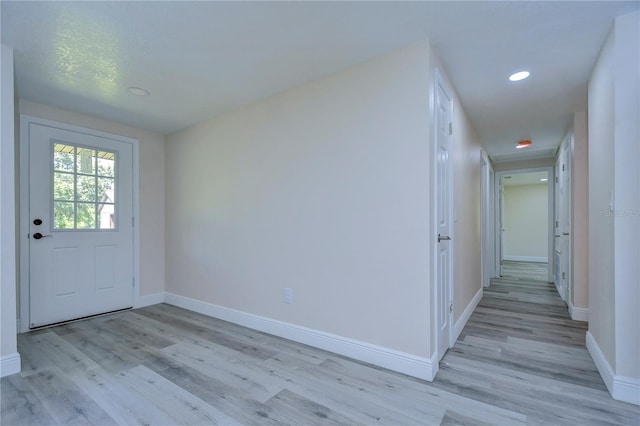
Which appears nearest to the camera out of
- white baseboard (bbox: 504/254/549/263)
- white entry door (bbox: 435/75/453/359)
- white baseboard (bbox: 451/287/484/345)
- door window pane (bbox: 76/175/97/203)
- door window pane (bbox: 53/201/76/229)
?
white entry door (bbox: 435/75/453/359)

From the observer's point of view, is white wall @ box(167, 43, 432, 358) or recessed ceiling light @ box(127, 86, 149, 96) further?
recessed ceiling light @ box(127, 86, 149, 96)

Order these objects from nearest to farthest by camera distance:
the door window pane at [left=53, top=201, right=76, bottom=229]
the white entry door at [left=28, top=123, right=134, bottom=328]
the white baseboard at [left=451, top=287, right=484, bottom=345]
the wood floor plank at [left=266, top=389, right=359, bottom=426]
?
the wood floor plank at [left=266, top=389, right=359, bottom=426]
the white baseboard at [left=451, top=287, right=484, bottom=345]
the white entry door at [left=28, top=123, right=134, bottom=328]
the door window pane at [left=53, top=201, right=76, bottom=229]

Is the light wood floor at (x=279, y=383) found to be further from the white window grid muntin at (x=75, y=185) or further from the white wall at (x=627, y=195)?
the white window grid muntin at (x=75, y=185)

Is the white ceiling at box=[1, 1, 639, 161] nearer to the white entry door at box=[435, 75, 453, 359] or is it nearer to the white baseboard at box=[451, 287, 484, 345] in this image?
the white entry door at box=[435, 75, 453, 359]

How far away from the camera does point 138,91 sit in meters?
2.77

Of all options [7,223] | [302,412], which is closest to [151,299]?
[7,223]

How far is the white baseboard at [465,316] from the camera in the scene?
2670 mm

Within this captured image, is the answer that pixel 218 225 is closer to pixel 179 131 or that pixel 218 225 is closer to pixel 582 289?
pixel 179 131

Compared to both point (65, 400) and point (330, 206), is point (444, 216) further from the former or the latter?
point (65, 400)

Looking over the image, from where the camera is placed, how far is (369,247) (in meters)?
2.23

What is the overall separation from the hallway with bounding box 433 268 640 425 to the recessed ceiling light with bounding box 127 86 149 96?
3350 mm

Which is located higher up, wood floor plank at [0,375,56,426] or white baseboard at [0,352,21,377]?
white baseboard at [0,352,21,377]

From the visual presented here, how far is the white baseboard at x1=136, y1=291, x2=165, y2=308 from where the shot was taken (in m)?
3.77

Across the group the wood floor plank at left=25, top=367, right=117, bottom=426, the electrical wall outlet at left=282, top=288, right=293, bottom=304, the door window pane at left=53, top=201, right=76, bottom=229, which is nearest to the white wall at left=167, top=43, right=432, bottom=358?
the electrical wall outlet at left=282, top=288, right=293, bottom=304
